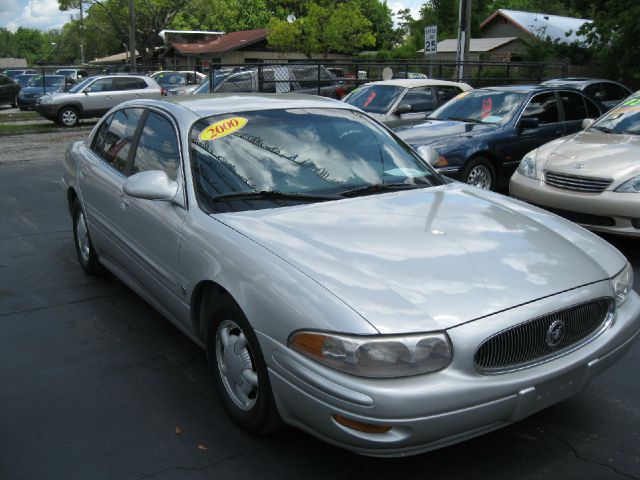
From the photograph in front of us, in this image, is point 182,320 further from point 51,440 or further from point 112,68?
point 112,68

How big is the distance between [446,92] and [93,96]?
1274cm

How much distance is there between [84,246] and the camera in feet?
18.2

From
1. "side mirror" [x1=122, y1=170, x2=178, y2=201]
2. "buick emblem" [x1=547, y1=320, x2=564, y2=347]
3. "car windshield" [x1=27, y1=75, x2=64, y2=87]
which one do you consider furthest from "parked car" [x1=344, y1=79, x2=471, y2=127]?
"car windshield" [x1=27, y1=75, x2=64, y2=87]

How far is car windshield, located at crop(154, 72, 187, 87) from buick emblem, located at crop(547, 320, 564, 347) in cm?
2511

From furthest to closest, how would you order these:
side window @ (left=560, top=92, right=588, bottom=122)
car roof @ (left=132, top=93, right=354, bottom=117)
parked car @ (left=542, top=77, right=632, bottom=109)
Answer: parked car @ (left=542, top=77, right=632, bottom=109)
side window @ (left=560, top=92, right=588, bottom=122)
car roof @ (left=132, top=93, right=354, bottom=117)

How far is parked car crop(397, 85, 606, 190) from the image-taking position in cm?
812

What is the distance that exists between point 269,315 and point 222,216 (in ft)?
2.68

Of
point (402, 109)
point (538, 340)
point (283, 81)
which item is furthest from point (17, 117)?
point (538, 340)

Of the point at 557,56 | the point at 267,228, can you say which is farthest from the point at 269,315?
the point at 557,56

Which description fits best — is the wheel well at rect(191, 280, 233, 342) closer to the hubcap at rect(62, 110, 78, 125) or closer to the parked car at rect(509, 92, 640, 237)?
the parked car at rect(509, 92, 640, 237)

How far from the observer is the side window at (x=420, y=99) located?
37.8 ft

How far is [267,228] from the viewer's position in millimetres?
Result: 3197

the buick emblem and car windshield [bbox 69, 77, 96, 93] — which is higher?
car windshield [bbox 69, 77, 96, 93]

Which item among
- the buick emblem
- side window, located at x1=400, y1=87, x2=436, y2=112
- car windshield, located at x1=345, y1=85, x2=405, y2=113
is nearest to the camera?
the buick emblem
